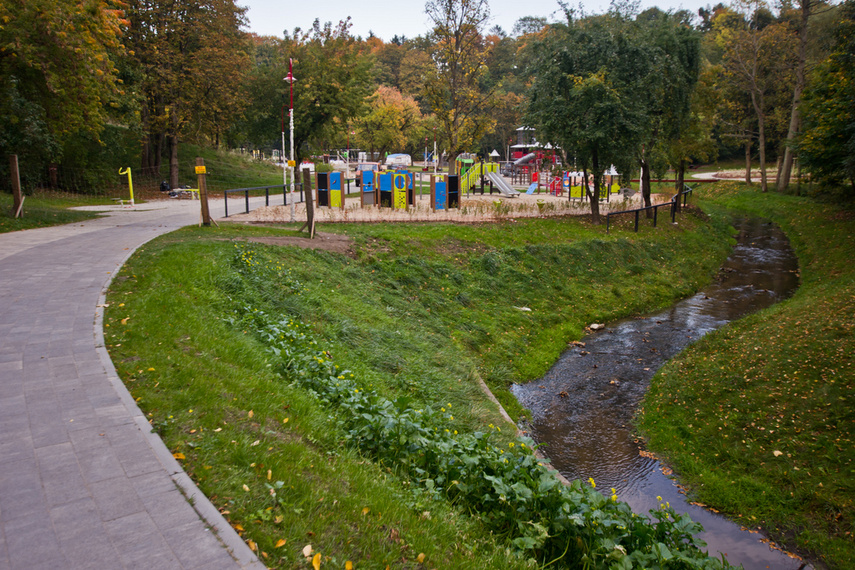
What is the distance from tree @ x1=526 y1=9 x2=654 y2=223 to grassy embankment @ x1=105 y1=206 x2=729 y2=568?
3.06m

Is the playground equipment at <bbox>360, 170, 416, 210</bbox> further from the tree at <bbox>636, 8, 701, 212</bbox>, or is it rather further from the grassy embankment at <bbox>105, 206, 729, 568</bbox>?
the tree at <bbox>636, 8, 701, 212</bbox>

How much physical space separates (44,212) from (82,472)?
700 inches

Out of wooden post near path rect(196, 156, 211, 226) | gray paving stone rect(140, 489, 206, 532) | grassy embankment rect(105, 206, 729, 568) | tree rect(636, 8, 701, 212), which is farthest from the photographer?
tree rect(636, 8, 701, 212)

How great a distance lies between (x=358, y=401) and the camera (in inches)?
248

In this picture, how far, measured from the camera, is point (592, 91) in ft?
67.2

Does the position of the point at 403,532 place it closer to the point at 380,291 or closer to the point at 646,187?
the point at 380,291

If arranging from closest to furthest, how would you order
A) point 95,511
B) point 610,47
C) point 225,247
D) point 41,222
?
point 95,511
point 225,247
point 41,222
point 610,47

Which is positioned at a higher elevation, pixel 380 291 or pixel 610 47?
pixel 610 47

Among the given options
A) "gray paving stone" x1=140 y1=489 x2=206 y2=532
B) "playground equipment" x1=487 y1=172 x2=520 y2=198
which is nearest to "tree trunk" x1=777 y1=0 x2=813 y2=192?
"playground equipment" x1=487 y1=172 x2=520 y2=198

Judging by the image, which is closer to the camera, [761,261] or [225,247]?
[225,247]

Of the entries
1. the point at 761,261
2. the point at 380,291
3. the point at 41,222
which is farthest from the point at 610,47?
the point at 41,222

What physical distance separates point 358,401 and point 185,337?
2272 millimetres

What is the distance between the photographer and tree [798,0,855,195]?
19448mm

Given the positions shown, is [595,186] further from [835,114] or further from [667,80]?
[835,114]
